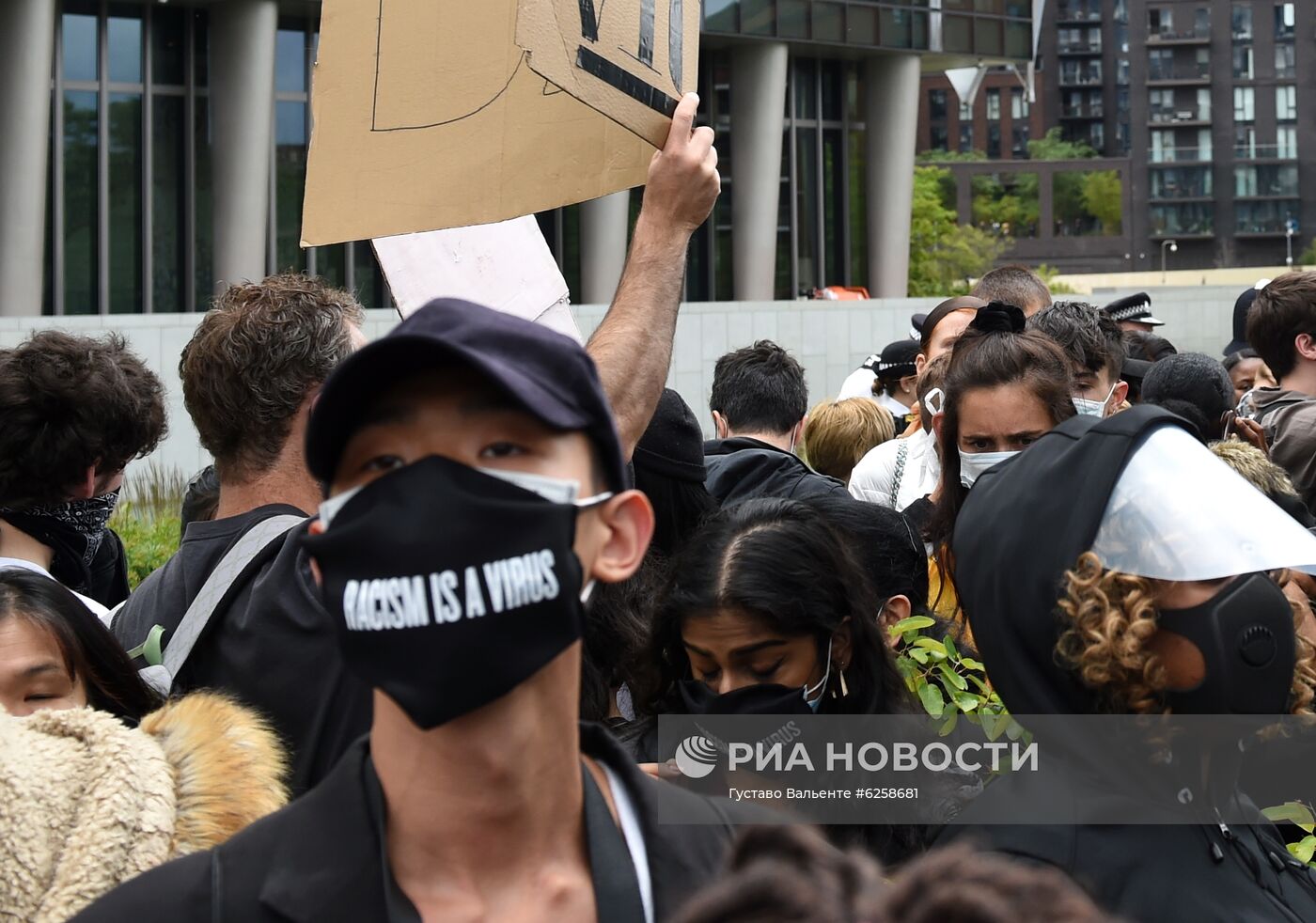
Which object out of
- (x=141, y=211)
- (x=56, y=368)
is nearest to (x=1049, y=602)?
(x=56, y=368)

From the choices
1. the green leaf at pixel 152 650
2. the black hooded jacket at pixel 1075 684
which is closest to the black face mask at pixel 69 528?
the green leaf at pixel 152 650

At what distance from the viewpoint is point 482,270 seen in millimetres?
3084

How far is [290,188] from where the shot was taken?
3139 centimetres

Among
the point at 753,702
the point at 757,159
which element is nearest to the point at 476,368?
the point at 753,702

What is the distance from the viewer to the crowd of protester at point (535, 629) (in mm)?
1460

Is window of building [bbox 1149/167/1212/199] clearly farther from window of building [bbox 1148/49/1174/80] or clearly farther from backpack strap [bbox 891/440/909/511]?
backpack strap [bbox 891/440/909/511]

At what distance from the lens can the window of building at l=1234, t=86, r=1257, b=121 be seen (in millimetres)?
131125

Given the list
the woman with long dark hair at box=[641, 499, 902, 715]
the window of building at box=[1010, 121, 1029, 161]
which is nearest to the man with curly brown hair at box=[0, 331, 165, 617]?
the woman with long dark hair at box=[641, 499, 902, 715]

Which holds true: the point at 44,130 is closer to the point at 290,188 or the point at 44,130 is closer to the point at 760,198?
the point at 290,188

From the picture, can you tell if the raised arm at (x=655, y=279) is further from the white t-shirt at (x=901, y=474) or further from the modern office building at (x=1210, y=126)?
the modern office building at (x=1210, y=126)

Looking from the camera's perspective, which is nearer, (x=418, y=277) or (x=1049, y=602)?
(x=1049, y=602)

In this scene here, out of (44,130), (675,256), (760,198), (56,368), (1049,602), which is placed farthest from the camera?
(760,198)

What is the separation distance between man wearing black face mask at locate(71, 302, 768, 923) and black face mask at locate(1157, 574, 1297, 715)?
3.00 ft

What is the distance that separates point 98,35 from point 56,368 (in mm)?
27722
